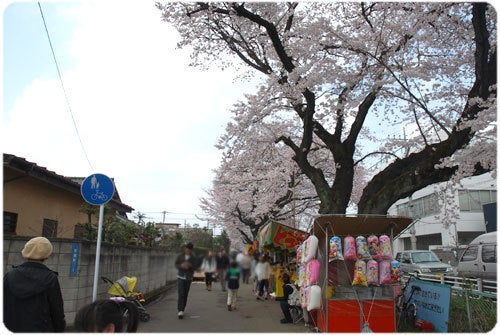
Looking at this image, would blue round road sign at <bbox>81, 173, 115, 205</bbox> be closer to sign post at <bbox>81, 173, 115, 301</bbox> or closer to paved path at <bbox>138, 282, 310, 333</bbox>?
sign post at <bbox>81, 173, 115, 301</bbox>

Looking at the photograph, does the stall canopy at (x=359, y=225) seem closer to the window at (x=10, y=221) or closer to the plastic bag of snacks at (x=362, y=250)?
the plastic bag of snacks at (x=362, y=250)

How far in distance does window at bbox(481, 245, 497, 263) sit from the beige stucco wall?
11.6 meters

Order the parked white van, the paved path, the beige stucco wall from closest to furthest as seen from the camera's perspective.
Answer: the paved path < the beige stucco wall < the parked white van

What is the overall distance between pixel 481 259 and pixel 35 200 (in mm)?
13116

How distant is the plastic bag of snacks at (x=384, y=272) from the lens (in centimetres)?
691

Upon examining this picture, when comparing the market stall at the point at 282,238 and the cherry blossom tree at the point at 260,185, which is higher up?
the cherry blossom tree at the point at 260,185

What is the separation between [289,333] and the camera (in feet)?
23.5

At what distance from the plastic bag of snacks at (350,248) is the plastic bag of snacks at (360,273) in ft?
0.41

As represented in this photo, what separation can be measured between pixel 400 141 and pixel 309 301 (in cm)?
651

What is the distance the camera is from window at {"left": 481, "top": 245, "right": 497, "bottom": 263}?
11488 mm

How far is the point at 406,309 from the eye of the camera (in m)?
7.85

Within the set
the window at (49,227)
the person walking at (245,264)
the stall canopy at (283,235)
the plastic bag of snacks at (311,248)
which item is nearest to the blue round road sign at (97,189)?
the person walking at (245,264)

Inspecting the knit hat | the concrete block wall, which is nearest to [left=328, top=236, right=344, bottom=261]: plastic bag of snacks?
the concrete block wall

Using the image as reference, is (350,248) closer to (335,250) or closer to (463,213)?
(335,250)
